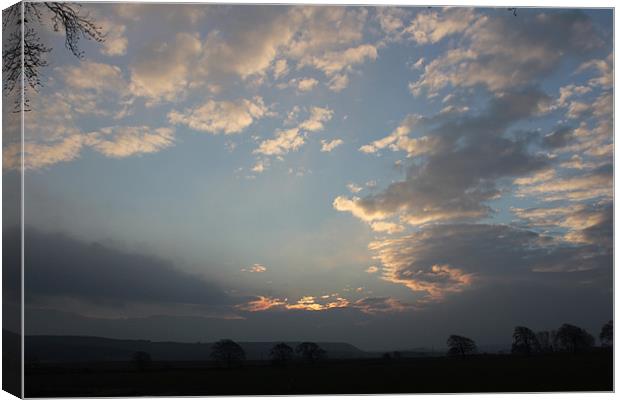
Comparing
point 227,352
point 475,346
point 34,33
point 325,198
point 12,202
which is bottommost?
point 475,346

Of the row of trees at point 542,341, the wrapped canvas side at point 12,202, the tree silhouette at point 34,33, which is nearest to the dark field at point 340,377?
the row of trees at point 542,341

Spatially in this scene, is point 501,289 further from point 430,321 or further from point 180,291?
point 180,291

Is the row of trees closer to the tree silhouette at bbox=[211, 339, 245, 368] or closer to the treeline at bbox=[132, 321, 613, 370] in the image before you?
the treeline at bbox=[132, 321, 613, 370]

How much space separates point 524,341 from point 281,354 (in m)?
3.50

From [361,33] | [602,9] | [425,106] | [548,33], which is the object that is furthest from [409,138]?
[602,9]

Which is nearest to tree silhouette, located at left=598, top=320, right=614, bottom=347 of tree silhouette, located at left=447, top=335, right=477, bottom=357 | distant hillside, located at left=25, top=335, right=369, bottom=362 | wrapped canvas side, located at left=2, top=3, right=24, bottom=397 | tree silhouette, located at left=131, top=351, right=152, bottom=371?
tree silhouette, located at left=447, top=335, right=477, bottom=357

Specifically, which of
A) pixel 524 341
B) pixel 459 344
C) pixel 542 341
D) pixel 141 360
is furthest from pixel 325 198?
pixel 542 341

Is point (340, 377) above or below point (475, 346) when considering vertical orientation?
below

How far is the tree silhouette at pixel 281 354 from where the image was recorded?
32.1 feet

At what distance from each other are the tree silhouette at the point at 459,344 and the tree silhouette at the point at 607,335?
5.77 feet

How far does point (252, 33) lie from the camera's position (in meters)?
9.82

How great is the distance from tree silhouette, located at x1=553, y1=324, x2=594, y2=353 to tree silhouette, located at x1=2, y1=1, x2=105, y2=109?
25.0ft

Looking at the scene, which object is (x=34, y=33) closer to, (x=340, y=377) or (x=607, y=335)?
(x=340, y=377)

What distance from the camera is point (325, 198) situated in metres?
10.2
